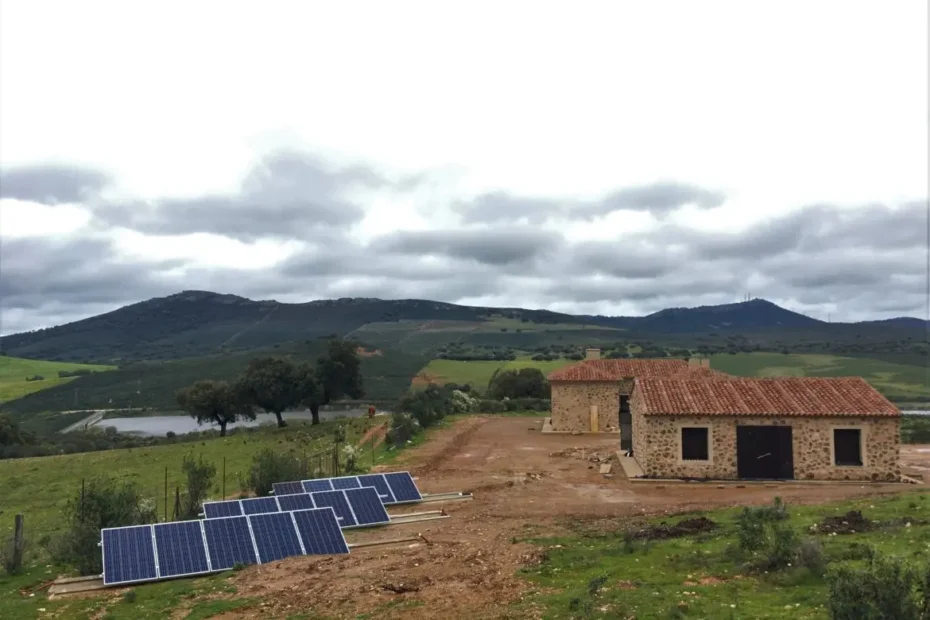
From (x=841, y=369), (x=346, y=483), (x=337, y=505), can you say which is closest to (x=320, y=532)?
(x=337, y=505)

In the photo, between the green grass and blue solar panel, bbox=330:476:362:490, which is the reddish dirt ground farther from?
blue solar panel, bbox=330:476:362:490

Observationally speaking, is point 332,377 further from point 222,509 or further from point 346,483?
point 222,509

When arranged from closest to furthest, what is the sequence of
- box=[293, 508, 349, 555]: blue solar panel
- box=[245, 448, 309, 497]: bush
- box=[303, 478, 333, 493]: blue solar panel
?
box=[293, 508, 349, 555]: blue solar panel < box=[303, 478, 333, 493]: blue solar panel < box=[245, 448, 309, 497]: bush

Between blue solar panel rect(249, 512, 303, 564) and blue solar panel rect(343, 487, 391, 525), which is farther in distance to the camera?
blue solar panel rect(343, 487, 391, 525)

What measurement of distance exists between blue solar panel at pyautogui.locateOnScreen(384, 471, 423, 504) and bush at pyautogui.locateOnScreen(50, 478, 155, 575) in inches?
277

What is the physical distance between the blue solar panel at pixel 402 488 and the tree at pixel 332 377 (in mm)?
29985

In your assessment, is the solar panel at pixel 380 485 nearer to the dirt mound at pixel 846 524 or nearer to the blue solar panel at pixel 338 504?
the blue solar panel at pixel 338 504

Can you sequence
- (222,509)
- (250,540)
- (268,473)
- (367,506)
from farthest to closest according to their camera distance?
(268,473)
(367,506)
(222,509)
(250,540)

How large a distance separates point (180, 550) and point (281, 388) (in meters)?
36.9

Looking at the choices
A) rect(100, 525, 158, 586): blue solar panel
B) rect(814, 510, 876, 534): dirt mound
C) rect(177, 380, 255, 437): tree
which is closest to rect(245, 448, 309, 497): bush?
rect(100, 525, 158, 586): blue solar panel

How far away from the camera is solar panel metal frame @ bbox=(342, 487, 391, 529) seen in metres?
18.2

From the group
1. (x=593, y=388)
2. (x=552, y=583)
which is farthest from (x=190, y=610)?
(x=593, y=388)

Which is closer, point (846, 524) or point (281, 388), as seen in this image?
point (846, 524)

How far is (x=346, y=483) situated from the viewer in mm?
21219
